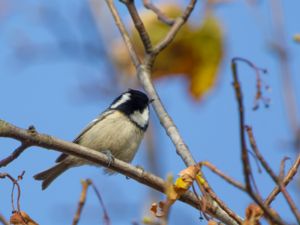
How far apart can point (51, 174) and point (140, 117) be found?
0.83 metres

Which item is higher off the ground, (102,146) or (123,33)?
(123,33)

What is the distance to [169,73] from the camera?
5.43m

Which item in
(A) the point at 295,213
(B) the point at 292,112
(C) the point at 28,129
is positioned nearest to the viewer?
(A) the point at 295,213

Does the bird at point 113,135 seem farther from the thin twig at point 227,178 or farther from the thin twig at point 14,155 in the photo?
the thin twig at point 227,178

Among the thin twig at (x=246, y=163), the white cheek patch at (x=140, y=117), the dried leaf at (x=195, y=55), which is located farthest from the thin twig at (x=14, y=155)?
the dried leaf at (x=195, y=55)

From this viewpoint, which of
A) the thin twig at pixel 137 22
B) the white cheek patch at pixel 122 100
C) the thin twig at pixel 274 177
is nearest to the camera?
the thin twig at pixel 274 177

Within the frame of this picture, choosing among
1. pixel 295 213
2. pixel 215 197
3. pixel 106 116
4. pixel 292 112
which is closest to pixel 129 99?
pixel 106 116

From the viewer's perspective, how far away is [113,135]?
488cm

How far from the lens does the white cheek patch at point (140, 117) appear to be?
199 inches

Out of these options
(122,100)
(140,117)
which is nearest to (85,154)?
(140,117)

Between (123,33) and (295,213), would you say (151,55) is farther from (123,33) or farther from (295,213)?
(295,213)

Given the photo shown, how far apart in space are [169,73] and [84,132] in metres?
0.91

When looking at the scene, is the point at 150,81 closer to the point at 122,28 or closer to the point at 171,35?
the point at 171,35

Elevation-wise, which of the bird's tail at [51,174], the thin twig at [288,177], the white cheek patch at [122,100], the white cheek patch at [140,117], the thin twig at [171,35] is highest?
the thin twig at [171,35]
